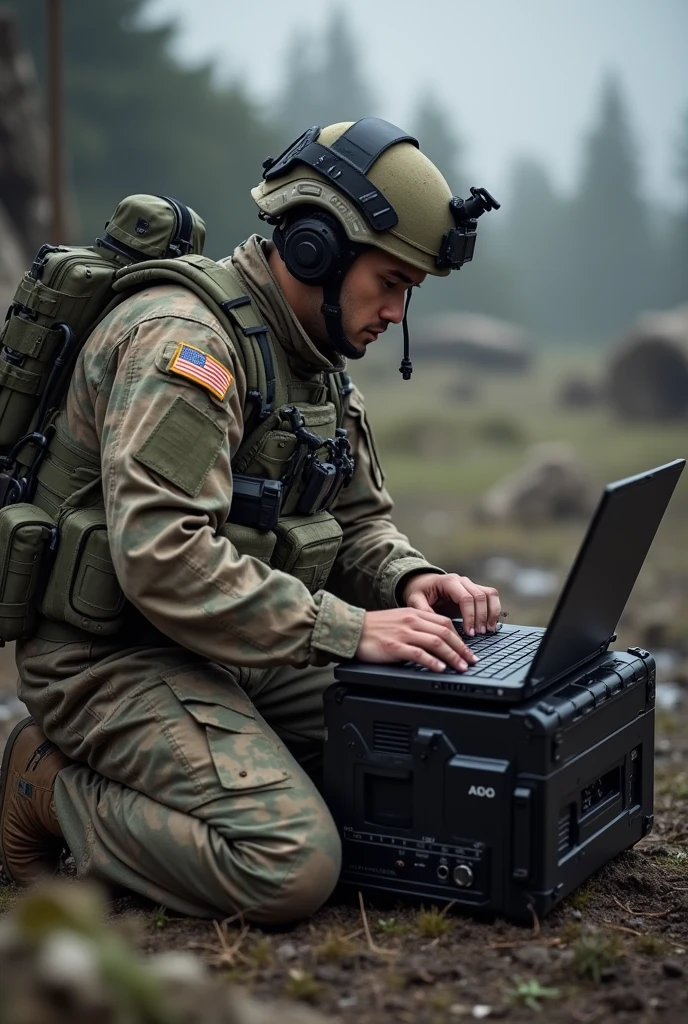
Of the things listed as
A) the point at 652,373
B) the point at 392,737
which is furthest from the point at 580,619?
the point at 652,373

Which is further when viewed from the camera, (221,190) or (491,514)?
(221,190)

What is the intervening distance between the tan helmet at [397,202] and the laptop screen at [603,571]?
3.29ft

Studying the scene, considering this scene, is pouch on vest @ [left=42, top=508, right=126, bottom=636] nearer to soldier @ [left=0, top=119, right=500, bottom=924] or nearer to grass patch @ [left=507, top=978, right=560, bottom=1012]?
soldier @ [left=0, top=119, right=500, bottom=924]

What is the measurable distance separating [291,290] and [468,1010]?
2290mm

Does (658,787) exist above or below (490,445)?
below

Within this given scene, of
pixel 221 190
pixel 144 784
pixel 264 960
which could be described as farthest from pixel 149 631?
pixel 221 190

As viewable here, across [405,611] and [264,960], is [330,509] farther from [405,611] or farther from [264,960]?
[264,960]

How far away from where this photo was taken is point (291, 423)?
4.11 m

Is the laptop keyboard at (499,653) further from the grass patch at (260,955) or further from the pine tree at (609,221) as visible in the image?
the pine tree at (609,221)

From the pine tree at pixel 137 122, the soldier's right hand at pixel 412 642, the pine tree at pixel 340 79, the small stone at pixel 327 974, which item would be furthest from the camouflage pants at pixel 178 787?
the pine tree at pixel 340 79

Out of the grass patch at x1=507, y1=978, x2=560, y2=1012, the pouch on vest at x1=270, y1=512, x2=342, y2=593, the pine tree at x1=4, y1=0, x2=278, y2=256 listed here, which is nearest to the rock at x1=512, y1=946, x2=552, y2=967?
the grass patch at x1=507, y1=978, x2=560, y2=1012

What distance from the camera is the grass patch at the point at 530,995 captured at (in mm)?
3066

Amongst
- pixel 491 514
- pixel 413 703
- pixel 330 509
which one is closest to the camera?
pixel 413 703

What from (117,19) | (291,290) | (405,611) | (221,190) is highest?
(117,19)
